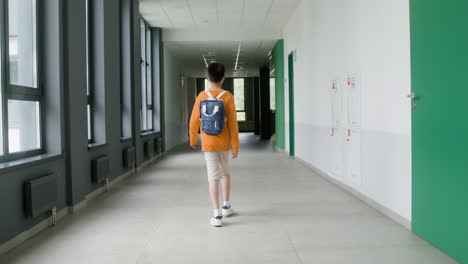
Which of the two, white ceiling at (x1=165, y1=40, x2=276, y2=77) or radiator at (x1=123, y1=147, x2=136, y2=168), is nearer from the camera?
radiator at (x1=123, y1=147, x2=136, y2=168)

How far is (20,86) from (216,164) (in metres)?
1.81

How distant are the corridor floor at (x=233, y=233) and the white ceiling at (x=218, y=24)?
174 inches

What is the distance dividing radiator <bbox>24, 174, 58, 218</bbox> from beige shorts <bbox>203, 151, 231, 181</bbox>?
137cm

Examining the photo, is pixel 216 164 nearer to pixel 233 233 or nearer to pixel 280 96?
pixel 233 233

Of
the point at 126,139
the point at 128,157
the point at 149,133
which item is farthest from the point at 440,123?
the point at 149,133

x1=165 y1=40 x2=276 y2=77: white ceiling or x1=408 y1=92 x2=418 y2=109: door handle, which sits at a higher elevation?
x1=165 y1=40 x2=276 y2=77: white ceiling

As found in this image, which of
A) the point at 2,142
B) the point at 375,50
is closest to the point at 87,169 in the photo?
the point at 2,142

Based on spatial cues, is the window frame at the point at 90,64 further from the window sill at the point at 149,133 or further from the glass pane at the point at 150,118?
Answer: the glass pane at the point at 150,118

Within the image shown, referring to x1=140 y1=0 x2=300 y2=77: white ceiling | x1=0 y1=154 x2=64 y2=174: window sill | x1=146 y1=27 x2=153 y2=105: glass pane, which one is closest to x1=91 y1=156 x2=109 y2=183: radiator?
x1=0 y1=154 x2=64 y2=174: window sill

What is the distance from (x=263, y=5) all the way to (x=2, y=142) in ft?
20.7

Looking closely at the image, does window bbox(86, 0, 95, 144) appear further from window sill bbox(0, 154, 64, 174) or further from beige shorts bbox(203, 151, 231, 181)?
beige shorts bbox(203, 151, 231, 181)

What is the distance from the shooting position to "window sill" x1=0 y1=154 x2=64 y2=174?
3064 mm

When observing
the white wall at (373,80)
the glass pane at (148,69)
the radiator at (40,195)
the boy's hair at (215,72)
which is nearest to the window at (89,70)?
the radiator at (40,195)

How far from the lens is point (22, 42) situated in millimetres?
3717
